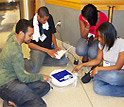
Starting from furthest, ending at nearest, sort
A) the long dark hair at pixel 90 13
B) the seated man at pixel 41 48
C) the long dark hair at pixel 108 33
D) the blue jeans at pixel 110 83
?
the seated man at pixel 41 48 < the long dark hair at pixel 90 13 < the blue jeans at pixel 110 83 < the long dark hair at pixel 108 33

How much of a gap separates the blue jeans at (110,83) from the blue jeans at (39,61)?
2.24 feet

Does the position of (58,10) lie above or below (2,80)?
above

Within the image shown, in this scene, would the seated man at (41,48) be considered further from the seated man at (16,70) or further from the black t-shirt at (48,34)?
the seated man at (16,70)

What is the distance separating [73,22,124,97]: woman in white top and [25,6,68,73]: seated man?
0.68m

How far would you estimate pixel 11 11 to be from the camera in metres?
4.52

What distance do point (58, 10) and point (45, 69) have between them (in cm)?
110

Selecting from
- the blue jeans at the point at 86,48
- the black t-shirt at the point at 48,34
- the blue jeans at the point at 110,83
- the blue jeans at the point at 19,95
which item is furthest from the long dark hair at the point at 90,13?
the blue jeans at the point at 19,95

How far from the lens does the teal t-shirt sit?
1422mm

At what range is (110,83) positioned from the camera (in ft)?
5.79

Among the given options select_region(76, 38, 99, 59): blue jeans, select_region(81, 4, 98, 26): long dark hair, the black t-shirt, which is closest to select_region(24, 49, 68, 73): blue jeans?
the black t-shirt

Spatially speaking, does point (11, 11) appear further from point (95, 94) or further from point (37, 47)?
point (95, 94)

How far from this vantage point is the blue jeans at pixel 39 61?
221 centimetres

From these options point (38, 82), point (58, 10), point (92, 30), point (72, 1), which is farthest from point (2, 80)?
point (58, 10)

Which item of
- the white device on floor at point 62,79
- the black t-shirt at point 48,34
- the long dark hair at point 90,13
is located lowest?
the white device on floor at point 62,79
